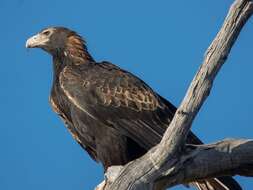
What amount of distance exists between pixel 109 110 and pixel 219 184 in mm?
1817

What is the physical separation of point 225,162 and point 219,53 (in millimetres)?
1257

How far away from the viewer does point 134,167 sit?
7.38 metres

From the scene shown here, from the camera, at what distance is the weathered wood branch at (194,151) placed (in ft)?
22.3

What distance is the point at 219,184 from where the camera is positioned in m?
8.49

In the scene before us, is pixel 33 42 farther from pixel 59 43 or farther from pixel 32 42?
pixel 59 43

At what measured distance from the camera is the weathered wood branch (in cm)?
680

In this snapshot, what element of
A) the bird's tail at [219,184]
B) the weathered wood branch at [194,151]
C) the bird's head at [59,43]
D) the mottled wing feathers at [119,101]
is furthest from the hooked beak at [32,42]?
the weathered wood branch at [194,151]

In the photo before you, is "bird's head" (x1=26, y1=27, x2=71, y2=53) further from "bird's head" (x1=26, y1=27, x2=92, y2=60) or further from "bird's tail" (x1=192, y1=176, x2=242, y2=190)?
"bird's tail" (x1=192, y1=176, x2=242, y2=190)

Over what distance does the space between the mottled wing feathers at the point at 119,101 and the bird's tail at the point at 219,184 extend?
2.57ft

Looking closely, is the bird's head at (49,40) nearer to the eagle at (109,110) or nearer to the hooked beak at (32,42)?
the hooked beak at (32,42)

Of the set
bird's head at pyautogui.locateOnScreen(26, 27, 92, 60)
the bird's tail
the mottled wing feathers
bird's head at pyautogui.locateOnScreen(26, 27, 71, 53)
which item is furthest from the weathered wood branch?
bird's head at pyautogui.locateOnScreen(26, 27, 71, 53)

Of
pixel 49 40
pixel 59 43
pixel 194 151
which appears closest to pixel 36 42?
pixel 49 40

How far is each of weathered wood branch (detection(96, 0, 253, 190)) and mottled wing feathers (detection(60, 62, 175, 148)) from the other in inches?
68.0

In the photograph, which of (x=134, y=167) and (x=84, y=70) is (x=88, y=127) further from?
(x=134, y=167)
